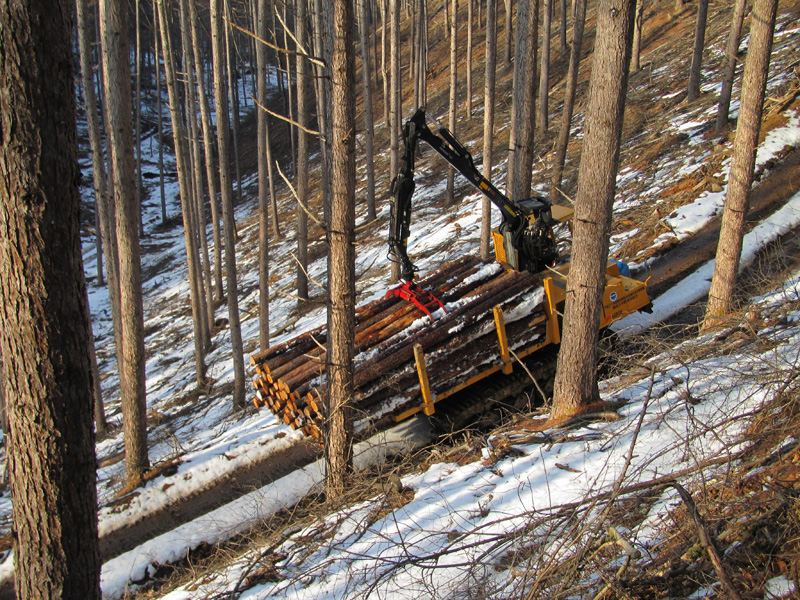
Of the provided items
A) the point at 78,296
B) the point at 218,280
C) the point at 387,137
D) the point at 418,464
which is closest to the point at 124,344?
the point at 418,464

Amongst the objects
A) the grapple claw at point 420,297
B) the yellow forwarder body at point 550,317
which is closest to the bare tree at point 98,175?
the grapple claw at point 420,297

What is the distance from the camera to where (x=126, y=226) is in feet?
23.4

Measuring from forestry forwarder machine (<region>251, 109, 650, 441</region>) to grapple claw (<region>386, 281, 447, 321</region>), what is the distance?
2 cm

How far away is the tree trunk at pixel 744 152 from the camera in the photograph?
6.86m

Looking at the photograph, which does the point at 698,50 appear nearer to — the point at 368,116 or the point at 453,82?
the point at 453,82

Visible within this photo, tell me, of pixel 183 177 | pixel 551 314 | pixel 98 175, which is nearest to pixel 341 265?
pixel 551 314

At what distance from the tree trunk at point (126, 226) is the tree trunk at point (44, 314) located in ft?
14.9

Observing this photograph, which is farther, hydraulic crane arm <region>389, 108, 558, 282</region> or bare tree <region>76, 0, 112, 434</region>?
bare tree <region>76, 0, 112, 434</region>

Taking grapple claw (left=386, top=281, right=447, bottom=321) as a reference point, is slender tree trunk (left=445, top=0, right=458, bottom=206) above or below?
above

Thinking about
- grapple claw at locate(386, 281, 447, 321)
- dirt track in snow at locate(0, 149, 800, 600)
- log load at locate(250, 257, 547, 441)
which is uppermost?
grapple claw at locate(386, 281, 447, 321)

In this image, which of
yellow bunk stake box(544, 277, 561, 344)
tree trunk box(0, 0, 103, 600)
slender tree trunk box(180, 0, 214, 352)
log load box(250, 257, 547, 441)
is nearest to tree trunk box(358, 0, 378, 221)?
slender tree trunk box(180, 0, 214, 352)

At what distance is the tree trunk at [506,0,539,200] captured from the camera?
908 cm

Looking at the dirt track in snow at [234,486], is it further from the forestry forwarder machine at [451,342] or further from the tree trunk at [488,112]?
the tree trunk at [488,112]

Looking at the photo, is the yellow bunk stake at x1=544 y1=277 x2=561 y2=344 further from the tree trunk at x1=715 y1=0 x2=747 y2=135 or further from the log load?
the tree trunk at x1=715 y1=0 x2=747 y2=135
